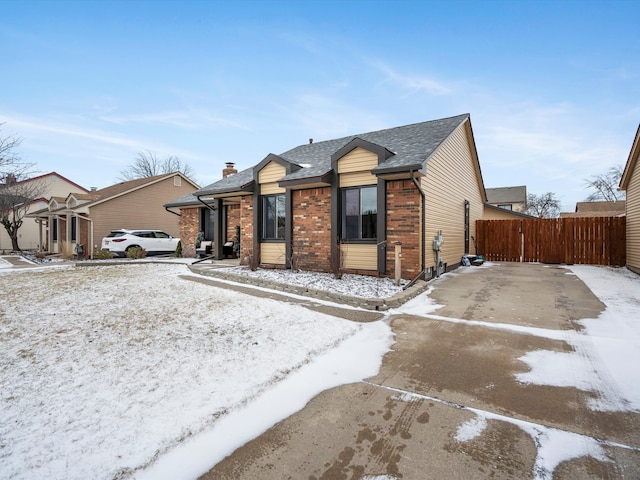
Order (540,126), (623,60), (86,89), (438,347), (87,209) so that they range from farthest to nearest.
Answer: (87,209)
(540,126)
(86,89)
(623,60)
(438,347)

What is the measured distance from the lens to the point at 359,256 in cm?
899

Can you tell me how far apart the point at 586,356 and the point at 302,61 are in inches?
576

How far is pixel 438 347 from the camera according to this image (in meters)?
4.14

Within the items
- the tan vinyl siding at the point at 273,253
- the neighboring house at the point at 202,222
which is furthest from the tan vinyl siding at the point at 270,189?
the neighboring house at the point at 202,222

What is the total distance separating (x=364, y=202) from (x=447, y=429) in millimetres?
7041

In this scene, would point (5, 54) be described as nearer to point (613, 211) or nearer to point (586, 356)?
point (586, 356)

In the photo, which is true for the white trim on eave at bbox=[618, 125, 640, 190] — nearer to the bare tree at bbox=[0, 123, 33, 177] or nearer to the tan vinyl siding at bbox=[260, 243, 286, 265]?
the tan vinyl siding at bbox=[260, 243, 286, 265]

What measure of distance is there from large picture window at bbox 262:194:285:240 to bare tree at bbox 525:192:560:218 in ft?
143

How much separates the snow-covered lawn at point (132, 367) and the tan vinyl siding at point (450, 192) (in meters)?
5.02

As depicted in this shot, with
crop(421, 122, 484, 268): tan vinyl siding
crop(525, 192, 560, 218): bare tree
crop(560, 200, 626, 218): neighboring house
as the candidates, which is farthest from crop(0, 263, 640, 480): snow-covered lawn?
crop(525, 192, 560, 218): bare tree

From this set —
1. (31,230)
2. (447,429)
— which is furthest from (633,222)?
(31,230)

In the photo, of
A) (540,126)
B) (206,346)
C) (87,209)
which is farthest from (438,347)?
(87,209)

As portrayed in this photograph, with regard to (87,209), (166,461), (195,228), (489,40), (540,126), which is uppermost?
(489,40)

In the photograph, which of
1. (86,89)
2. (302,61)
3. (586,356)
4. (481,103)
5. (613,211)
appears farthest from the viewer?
(613,211)
